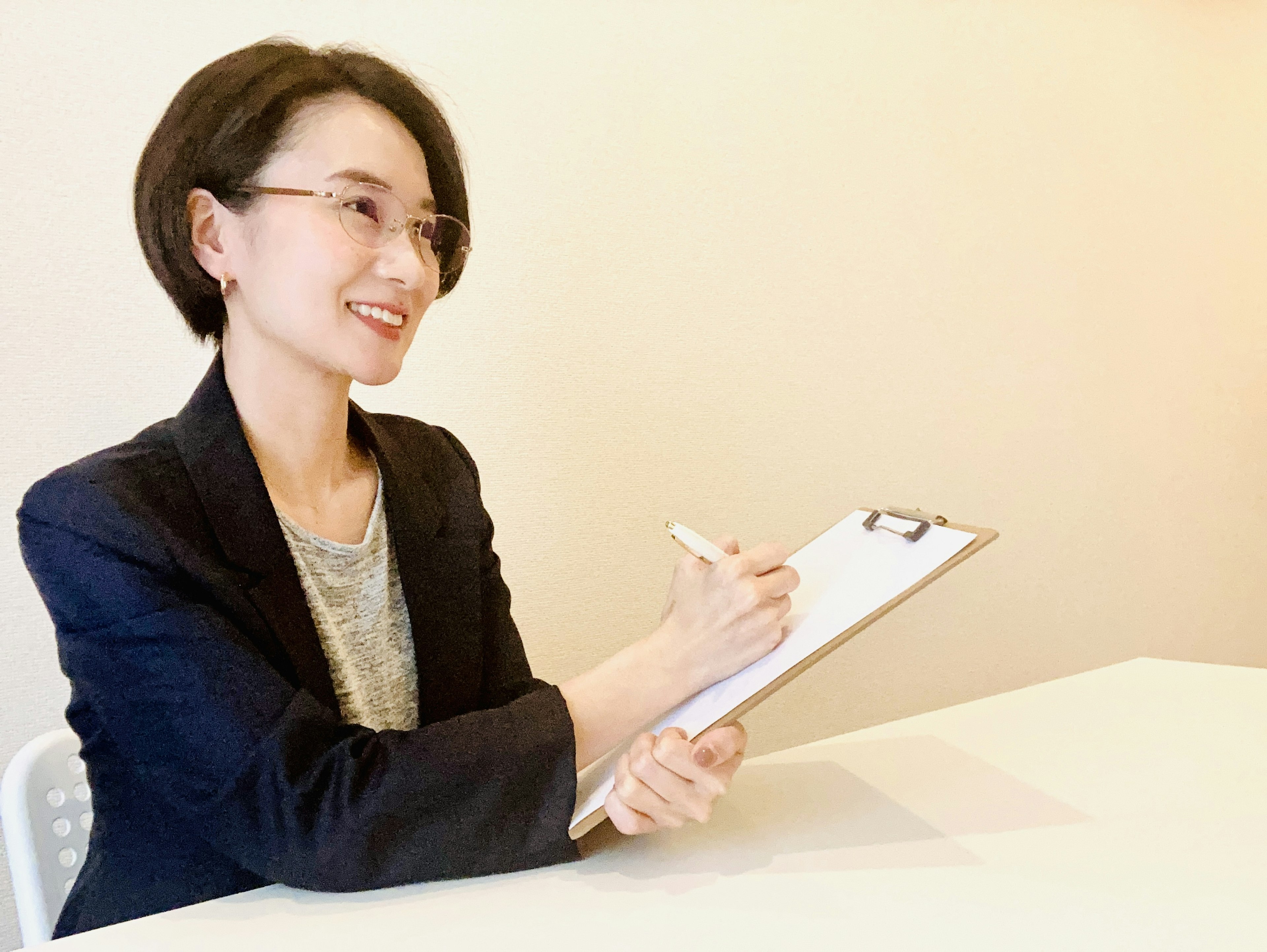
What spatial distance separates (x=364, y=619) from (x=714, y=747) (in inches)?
16.8

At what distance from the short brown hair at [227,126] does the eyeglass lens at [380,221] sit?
88mm

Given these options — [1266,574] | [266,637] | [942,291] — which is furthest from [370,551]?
[1266,574]

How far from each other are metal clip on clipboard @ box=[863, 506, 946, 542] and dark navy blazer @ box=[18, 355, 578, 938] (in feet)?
1.08

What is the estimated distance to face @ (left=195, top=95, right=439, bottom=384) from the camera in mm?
908

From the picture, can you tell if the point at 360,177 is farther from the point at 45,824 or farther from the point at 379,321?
the point at 45,824

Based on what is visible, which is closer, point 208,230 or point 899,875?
point 899,875

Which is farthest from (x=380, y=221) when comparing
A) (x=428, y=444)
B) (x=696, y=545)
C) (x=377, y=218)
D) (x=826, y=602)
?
(x=826, y=602)

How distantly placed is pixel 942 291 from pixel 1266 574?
1182 millimetres

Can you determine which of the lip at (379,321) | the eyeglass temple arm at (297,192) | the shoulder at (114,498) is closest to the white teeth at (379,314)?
the lip at (379,321)

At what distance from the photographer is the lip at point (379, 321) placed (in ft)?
3.08

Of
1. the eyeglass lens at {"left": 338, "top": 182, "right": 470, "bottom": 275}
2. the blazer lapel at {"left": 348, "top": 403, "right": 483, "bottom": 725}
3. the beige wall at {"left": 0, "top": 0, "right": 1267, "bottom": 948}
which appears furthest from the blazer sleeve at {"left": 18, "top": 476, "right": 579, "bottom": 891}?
the beige wall at {"left": 0, "top": 0, "right": 1267, "bottom": 948}

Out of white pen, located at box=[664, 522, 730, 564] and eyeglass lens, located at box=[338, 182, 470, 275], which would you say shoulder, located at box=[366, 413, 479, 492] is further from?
white pen, located at box=[664, 522, 730, 564]

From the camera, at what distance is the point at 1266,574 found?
2.31m

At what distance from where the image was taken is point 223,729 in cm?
71
